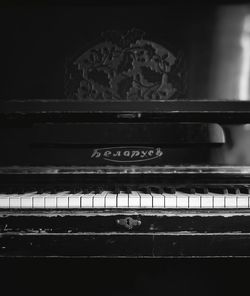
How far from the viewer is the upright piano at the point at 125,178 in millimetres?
1484

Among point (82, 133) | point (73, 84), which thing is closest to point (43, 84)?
point (73, 84)

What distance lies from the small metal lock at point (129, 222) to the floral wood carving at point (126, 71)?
63 centimetres

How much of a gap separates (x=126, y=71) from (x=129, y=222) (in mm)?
763

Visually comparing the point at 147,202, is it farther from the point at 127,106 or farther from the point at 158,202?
the point at 127,106

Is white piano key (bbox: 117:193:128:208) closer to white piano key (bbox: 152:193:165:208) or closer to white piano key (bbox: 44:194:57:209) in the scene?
white piano key (bbox: 152:193:165:208)

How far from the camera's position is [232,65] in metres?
1.84

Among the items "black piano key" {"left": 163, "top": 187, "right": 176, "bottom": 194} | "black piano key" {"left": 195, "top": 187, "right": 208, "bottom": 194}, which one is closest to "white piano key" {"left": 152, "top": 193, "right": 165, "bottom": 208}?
"black piano key" {"left": 163, "top": 187, "right": 176, "bottom": 194}

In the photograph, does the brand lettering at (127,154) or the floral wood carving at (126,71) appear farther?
the floral wood carving at (126,71)

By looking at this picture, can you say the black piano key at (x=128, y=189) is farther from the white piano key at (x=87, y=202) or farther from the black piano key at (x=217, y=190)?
the black piano key at (x=217, y=190)

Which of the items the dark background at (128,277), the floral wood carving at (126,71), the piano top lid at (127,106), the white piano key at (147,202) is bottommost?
the dark background at (128,277)

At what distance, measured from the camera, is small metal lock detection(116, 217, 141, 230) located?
4.87 feet

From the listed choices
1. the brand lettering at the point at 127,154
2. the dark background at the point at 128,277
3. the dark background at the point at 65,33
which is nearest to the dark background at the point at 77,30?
the dark background at the point at 65,33

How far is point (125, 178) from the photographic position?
1651 millimetres

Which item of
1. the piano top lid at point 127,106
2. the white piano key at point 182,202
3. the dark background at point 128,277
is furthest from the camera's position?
the dark background at point 128,277
